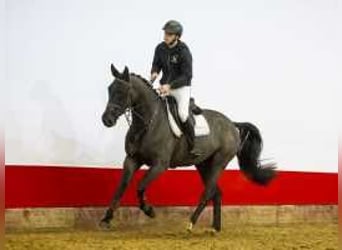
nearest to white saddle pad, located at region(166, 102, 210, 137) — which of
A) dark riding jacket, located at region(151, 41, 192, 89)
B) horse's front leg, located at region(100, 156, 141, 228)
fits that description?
dark riding jacket, located at region(151, 41, 192, 89)

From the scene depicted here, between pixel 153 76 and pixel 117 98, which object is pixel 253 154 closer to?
pixel 153 76

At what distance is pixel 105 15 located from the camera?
548cm

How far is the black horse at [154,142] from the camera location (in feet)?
15.6

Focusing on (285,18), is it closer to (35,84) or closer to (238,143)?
(238,143)

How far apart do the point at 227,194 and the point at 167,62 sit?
5.37 ft

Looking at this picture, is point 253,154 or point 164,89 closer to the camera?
point 164,89

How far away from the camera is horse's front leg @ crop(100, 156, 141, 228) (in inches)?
189

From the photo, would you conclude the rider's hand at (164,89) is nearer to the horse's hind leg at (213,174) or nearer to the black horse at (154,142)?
the black horse at (154,142)

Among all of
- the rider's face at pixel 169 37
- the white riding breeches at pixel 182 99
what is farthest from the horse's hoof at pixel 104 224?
the rider's face at pixel 169 37

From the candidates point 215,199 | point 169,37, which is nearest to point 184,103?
point 169,37

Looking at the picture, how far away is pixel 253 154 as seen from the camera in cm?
580

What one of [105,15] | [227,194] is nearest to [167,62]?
[105,15]

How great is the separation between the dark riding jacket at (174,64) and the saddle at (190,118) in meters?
0.13

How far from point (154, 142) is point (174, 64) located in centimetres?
62
